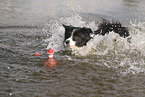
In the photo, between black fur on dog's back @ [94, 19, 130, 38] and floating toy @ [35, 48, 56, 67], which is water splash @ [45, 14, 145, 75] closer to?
black fur on dog's back @ [94, 19, 130, 38]

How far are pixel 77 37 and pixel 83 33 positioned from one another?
245 mm

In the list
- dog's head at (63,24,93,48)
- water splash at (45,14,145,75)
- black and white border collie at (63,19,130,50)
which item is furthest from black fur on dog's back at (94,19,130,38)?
dog's head at (63,24,93,48)

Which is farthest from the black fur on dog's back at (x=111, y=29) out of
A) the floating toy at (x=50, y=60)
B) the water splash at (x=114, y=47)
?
the floating toy at (x=50, y=60)

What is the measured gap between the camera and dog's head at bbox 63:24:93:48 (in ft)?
17.9

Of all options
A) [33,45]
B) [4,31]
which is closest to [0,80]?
[33,45]

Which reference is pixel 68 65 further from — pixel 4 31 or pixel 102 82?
pixel 4 31

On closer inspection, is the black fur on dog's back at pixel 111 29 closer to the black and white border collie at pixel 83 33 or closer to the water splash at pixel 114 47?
the black and white border collie at pixel 83 33

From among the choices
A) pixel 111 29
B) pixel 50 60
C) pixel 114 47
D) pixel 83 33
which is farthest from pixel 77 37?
pixel 114 47

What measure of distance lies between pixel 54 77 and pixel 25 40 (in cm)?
297

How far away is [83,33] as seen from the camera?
5.65 metres

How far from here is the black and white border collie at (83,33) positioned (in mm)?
5508

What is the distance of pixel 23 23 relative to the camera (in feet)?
29.1

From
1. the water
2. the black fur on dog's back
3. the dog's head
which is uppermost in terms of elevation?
the black fur on dog's back

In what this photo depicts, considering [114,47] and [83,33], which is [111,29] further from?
[83,33]
